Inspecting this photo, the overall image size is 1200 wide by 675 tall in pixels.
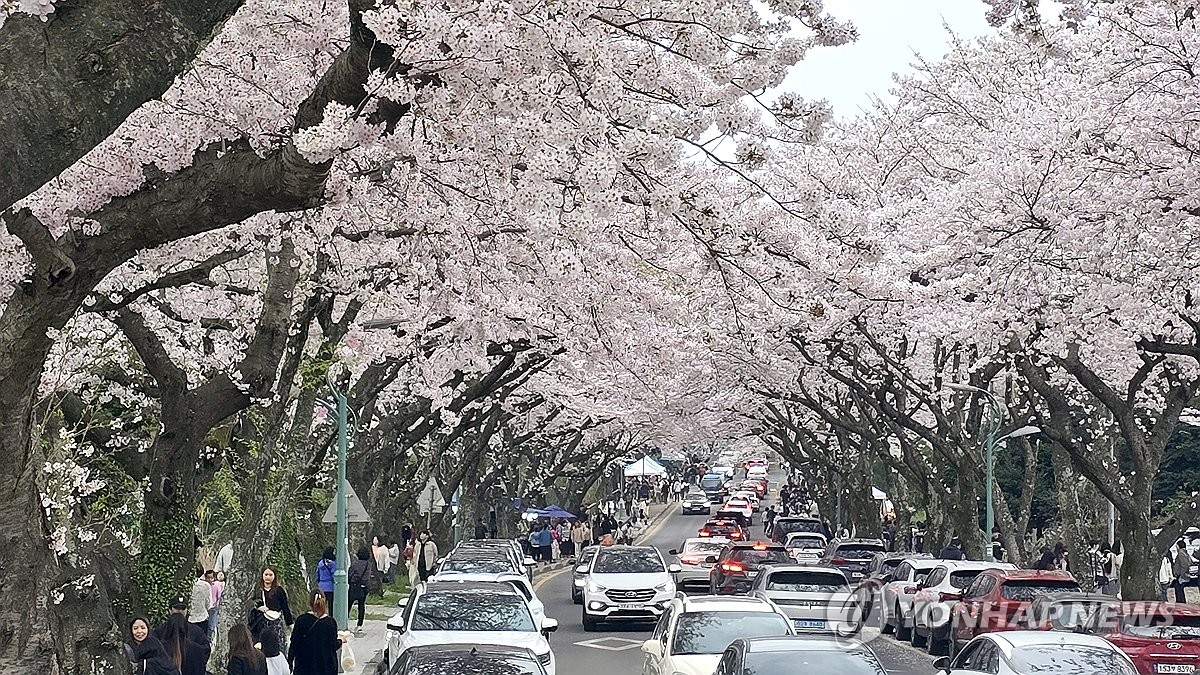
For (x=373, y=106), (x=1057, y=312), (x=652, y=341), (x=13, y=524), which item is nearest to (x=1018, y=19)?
(x=373, y=106)

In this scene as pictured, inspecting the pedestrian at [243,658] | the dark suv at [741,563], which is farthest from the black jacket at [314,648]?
the dark suv at [741,563]

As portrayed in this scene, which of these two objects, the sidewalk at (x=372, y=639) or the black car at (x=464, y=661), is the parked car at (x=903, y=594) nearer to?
the sidewalk at (x=372, y=639)

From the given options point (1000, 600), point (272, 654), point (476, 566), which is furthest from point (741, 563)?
point (272, 654)

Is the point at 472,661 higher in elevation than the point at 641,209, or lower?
lower

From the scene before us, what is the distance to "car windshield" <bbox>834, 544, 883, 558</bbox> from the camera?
4116 centimetres

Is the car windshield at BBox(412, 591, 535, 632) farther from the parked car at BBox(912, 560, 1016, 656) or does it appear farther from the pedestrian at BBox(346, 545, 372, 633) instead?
the pedestrian at BBox(346, 545, 372, 633)

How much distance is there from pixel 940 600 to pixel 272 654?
45.9ft

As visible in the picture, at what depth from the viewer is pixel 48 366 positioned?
18.3m

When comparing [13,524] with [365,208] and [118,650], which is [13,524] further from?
[118,650]

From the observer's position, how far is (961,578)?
27000mm

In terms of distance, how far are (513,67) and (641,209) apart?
3.85 m

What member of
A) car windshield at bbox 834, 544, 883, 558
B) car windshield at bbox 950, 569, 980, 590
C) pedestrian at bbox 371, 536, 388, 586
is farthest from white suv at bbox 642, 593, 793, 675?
car windshield at bbox 834, 544, 883, 558

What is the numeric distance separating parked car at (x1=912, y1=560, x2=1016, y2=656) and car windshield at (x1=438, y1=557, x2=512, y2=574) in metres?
7.94

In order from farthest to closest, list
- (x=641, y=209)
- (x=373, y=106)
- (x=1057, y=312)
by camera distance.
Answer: (x=1057, y=312) → (x=641, y=209) → (x=373, y=106)
